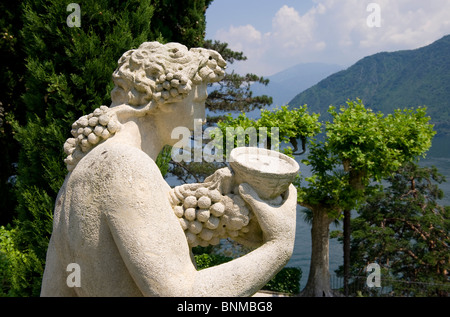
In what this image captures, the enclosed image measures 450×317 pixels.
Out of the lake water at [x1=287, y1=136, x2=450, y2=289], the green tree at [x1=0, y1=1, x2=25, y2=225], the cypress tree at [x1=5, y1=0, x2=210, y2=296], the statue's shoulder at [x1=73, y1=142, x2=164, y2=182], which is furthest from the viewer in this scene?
the lake water at [x1=287, y1=136, x2=450, y2=289]

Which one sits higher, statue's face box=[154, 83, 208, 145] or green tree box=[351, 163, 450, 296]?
statue's face box=[154, 83, 208, 145]

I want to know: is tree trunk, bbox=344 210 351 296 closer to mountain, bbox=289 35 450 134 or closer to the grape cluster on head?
the grape cluster on head

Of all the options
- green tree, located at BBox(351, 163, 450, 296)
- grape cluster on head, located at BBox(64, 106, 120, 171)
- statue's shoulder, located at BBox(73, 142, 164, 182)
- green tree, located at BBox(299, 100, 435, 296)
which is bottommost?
green tree, located at BBox(351, 163, 450, 296)

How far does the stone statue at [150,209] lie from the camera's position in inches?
81.6

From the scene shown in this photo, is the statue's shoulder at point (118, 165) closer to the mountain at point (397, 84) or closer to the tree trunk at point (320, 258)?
the tree trunk at point (320, 258)

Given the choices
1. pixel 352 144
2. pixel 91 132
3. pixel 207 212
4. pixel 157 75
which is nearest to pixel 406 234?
pixel 352 144

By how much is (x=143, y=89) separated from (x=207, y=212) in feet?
2.95

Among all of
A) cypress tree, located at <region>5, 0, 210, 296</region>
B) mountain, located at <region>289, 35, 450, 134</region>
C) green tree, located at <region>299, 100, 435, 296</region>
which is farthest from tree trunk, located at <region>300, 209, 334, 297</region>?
mountain, located at <region>289, 35, 450, 134</region>

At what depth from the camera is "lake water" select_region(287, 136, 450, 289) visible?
2519 centimetres

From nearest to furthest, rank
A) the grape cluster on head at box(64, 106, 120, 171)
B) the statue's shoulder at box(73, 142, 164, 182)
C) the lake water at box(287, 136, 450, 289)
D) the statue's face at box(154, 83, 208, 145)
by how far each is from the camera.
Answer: the statue's shoulder at box(73, 142, 164, 182) < the grape cluster on head at box(64, 106, 120, 171) < the statue's face at box(154, 83, 208, 145) < the lake water at box(287, 136, 450, 289)

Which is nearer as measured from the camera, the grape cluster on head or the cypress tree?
the grape cluster on head

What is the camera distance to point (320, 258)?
39.1 ft

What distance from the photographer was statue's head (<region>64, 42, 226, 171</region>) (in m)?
2.50
